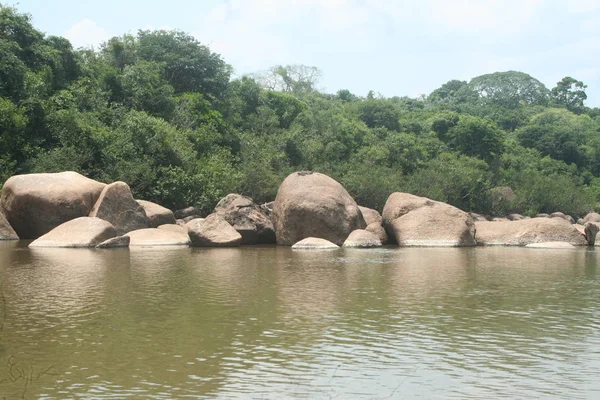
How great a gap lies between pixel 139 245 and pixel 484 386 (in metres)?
17.3

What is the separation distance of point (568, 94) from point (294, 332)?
93446mm

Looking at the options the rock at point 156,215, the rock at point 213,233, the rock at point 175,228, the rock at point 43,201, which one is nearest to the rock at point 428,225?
the rock at point 213,233

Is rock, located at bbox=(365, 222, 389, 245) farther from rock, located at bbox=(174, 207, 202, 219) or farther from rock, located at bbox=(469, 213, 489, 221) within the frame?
rock, located at bbox=(469, 213, 489, 221)

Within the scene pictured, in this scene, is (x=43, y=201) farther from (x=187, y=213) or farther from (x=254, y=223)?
(x=254, y=223)

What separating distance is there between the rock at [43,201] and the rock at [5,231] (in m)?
0.38

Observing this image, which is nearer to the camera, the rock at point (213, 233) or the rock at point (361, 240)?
the rock at point (213, 233)

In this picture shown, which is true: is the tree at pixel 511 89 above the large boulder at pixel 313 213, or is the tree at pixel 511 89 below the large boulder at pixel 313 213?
above

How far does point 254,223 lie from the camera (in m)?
26.0

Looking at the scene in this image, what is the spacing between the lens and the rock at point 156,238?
23.2m

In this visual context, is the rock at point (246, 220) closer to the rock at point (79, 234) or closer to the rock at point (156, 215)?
the rock at point (156, 215)

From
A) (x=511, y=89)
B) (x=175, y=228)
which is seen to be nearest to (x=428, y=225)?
(x=175, y=228)

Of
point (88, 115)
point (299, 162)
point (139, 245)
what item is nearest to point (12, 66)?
point (88, 115)

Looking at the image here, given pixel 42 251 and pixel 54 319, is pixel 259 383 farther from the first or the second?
pixel 42 251

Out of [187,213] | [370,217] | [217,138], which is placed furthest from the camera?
[217,138]
